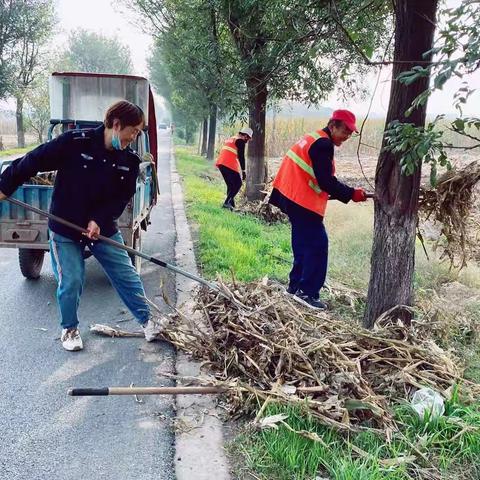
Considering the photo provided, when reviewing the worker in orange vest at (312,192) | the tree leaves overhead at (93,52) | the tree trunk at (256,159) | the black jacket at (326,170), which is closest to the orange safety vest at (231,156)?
the tree trunk at (256,159)

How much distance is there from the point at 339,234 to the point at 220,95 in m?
2.93

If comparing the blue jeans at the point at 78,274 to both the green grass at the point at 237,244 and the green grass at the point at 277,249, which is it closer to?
the green grass at the point at 237,244

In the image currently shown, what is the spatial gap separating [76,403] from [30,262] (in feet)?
9.61

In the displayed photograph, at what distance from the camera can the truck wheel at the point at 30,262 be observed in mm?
5820

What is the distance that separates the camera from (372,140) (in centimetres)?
3009

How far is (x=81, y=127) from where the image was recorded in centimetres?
762

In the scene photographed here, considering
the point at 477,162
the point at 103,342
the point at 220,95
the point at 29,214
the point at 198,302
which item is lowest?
the point at 103,342

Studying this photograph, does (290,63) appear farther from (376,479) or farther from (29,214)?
(376,479)

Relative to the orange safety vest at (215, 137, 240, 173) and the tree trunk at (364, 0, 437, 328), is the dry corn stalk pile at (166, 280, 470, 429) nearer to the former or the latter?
the tree trunk at (364, 0, 437, 328)

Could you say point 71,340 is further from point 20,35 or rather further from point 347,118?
point 20,35

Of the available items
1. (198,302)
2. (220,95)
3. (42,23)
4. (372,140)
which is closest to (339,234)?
(220,95)

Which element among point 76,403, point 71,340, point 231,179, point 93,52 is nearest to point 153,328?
point 71,340

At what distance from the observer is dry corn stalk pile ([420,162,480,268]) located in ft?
13.8

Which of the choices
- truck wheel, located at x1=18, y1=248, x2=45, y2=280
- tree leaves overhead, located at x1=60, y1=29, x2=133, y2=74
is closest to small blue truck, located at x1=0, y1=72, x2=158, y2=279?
truck wheel, located at x1=18, y1=248, x2=45, y2=280
